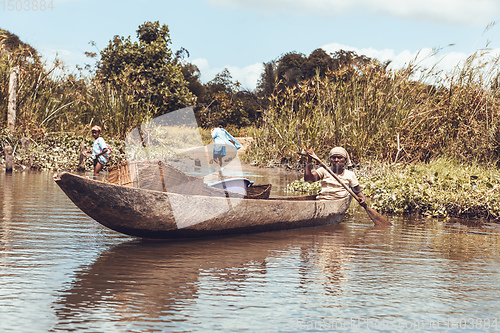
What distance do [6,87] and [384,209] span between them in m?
11.5

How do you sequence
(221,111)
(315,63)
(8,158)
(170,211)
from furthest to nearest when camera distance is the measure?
(315,63)
(221,111)
(8,158)
(170,211)

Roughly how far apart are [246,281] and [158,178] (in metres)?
2.08

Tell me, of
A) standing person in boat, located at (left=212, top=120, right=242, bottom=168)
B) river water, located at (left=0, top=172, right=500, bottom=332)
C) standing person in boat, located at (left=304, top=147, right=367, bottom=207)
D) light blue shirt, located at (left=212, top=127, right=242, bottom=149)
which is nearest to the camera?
river water, located at (left=0, top=172, right=500, bottom=332)

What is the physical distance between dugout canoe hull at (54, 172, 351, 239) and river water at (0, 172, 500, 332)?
7.0 inches

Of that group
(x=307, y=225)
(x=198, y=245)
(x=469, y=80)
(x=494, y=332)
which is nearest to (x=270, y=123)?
(x=469, y=80)

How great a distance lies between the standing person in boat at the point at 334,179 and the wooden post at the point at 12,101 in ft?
33.7

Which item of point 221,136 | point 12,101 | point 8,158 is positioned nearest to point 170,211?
point 221,136

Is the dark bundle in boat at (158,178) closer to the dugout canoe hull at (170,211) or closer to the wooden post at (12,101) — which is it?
the dugout canoe hull at (170,211)

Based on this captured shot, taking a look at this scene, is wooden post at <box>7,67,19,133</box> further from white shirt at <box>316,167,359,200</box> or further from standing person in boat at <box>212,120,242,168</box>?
white shirt at <box>316,167,359,200</box>

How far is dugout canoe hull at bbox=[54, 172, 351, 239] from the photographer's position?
5945 millimetres

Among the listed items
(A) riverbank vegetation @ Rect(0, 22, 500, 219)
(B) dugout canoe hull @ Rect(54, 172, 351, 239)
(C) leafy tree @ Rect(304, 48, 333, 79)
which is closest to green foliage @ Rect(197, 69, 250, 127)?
(C) leafy tree @ Rect(304, 48, 333, 79)

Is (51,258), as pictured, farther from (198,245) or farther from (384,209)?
(384,209)

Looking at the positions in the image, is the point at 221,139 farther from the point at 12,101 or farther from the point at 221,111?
the point at 221,111

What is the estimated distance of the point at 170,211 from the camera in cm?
632
